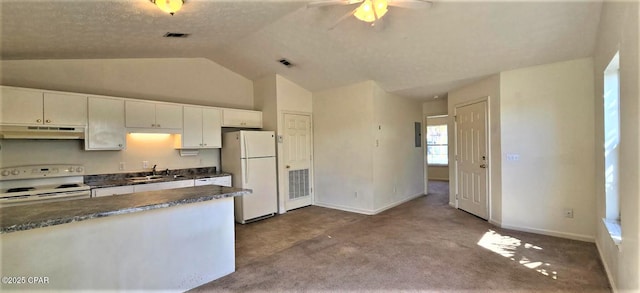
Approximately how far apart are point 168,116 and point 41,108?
1.37 metres

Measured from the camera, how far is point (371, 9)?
2.59 m

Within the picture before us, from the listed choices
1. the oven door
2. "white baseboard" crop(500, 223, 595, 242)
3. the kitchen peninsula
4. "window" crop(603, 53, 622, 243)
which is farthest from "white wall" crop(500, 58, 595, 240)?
the oven door

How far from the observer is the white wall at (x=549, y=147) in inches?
137

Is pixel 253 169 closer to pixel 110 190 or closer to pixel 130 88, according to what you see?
pixel 110 190

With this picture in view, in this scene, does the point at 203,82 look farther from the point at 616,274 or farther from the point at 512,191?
the point at 616,274

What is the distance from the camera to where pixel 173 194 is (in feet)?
8.34

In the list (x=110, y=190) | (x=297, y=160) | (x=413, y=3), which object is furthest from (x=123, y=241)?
(x=297, y=160)

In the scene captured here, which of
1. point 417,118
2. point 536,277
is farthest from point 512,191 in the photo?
point 417,118

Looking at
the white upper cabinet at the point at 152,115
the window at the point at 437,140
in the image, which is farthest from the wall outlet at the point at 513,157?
the window at the point at 437,140

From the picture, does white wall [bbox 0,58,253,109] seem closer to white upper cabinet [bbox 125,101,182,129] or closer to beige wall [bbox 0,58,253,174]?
beige wall [bbox 0,58,253,174]

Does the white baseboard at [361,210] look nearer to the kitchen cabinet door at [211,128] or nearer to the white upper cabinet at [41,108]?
the kitchen cabinet door at [211,128]

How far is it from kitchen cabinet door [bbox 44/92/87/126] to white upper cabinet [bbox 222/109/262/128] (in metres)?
1.89

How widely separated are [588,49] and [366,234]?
3458 millimetres

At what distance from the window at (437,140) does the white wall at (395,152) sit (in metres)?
2.89
